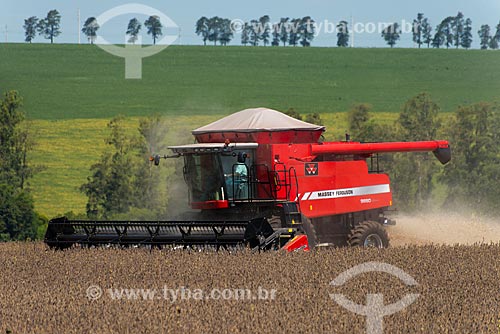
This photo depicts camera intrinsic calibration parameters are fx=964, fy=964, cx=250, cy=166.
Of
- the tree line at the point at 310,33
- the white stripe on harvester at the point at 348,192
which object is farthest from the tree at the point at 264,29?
the white stripe on harvester at the point at 348,192

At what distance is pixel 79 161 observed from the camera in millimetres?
45562

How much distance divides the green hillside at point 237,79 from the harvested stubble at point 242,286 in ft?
123

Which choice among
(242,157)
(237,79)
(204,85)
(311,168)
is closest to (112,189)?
(311,168)

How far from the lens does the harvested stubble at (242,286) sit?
24.4 ft

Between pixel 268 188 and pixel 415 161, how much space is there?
20.2 m

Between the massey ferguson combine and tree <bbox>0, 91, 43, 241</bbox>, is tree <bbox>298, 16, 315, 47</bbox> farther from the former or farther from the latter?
the massey ferguson combine

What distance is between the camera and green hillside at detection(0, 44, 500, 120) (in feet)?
172

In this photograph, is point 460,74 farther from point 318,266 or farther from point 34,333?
point 34,333

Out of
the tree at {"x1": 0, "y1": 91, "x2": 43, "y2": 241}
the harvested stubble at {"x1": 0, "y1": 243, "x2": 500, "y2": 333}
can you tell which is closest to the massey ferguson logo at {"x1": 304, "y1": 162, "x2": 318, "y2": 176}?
the harvested stubble at {"x1": 0, "y1": 243, "x2": 500, "y2": 333}

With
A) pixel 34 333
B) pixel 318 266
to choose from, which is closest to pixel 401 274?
pixel 318 266

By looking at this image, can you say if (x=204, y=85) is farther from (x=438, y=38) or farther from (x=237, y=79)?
(x=438, y=38)

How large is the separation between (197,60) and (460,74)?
54.0 feet

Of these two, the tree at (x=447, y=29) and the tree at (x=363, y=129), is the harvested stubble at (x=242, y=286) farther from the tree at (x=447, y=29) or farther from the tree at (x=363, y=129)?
the tree at (x=447, y=29)

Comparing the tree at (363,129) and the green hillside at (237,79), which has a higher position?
the green hillside at (237,79)
